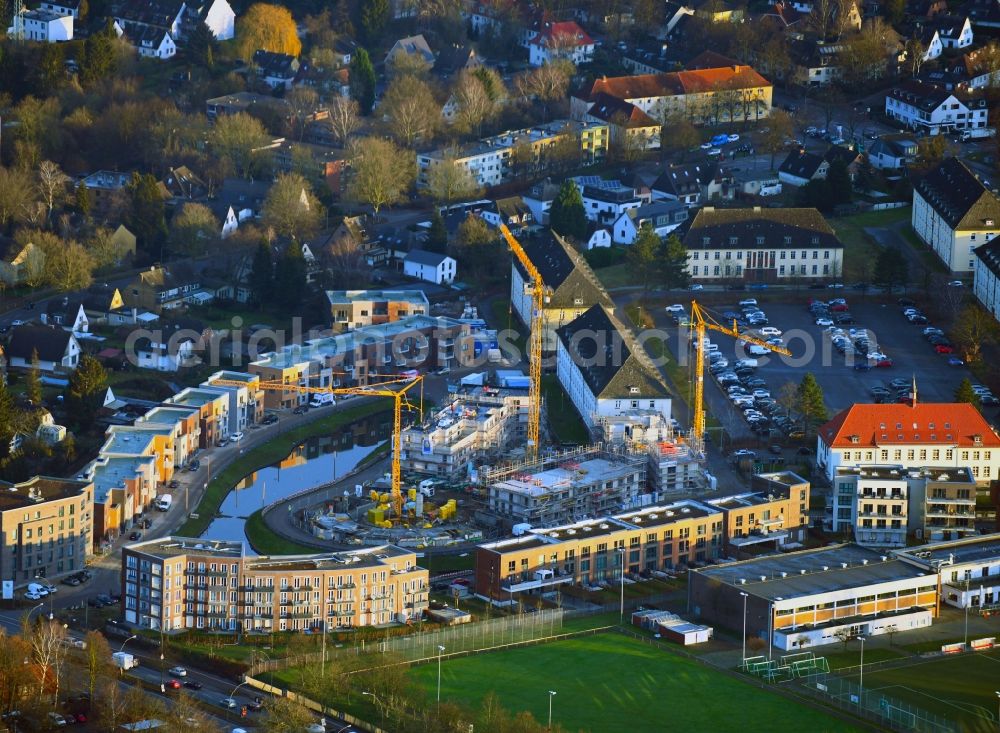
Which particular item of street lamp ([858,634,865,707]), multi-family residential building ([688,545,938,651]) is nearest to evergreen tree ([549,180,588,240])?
multi-family residential building ([688,545,938,651])

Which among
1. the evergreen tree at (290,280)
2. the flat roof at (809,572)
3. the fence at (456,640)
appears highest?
the evergreen tree at (290,280)

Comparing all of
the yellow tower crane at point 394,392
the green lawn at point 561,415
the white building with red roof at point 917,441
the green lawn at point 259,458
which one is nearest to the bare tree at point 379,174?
the yellow tower crane at point 394,392

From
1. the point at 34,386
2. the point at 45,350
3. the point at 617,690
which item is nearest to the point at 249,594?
the point at 617,690

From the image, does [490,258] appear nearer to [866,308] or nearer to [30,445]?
[866,308]

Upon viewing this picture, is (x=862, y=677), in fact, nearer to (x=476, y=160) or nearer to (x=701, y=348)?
(x=701, y=348)

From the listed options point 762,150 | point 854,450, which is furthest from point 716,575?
point 762,150

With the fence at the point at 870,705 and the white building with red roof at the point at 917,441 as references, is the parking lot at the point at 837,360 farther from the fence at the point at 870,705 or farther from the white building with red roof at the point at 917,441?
the fence at the point at 870,705
